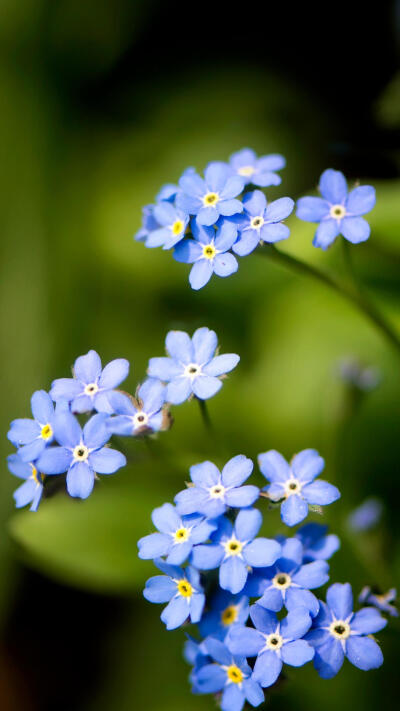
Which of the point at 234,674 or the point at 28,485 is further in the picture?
the point at 28,485

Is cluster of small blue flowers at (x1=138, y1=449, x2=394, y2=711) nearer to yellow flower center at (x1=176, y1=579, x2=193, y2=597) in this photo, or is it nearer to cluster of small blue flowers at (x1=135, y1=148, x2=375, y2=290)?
yellow flower center at (x1=176, y1=579, x2=193, y2=597)

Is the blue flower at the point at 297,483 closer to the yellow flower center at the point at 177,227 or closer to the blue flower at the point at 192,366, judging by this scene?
the blue flower at the point at 192,366

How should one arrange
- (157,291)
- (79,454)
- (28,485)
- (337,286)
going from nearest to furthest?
(79,454) < (28,485) < (337,286) < (157,291)

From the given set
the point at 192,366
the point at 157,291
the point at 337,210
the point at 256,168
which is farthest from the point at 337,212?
the point at 157,291

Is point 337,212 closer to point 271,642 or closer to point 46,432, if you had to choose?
point 46,432

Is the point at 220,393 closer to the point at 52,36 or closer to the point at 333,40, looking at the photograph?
the point at 333,40

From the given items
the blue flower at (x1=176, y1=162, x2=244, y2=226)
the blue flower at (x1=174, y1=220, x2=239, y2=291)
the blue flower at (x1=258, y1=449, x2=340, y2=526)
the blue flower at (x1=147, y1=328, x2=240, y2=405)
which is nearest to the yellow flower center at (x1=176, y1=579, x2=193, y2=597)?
the blue flower at (x1=258, y1=449, x2=340, y2=526)
